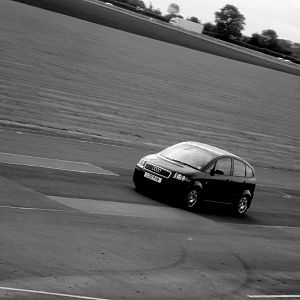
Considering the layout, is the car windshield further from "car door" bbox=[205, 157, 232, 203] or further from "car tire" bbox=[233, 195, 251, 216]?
"car tire" bbox=[233, 195, 251, 216]

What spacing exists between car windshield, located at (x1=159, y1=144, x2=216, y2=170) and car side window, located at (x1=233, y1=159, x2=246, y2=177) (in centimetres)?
86

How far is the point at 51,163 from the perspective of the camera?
66.4ft

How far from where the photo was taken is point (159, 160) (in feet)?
62.7

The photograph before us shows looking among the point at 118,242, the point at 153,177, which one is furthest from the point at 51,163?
the point at 118,242

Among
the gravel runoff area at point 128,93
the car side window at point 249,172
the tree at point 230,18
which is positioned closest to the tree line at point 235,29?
the tree at point 230,18

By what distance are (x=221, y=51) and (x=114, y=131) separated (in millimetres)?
49105

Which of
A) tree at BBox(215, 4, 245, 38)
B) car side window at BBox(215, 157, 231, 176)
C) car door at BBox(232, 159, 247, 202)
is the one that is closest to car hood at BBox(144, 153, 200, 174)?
car side window at BBox(215, 157, 231, 176)

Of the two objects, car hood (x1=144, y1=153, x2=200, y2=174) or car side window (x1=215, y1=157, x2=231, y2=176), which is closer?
car hood (x1=144, y1=153, x2=200, y2=174)

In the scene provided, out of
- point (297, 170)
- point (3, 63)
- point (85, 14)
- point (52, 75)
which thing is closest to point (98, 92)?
point (52, 75)

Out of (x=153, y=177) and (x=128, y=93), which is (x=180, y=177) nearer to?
(x=153, y=177)

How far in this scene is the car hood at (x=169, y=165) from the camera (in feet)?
61.4

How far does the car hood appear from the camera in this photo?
18703mm

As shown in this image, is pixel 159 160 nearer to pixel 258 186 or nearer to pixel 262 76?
pixel 258 186

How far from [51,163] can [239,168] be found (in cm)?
503
